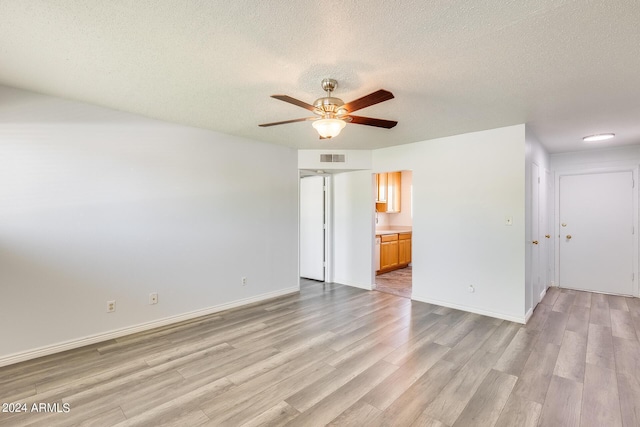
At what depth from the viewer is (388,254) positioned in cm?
660

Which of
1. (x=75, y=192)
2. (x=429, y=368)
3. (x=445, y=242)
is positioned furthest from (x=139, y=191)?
(x=445, y=242)

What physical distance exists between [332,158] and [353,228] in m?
1.32

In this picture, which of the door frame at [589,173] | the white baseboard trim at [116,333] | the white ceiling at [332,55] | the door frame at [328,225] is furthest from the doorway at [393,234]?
the white ceiling at [332,55]

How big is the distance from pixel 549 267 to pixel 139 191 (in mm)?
6541

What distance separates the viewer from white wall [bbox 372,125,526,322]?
3615 millimetres

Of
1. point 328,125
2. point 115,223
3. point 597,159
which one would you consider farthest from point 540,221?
point 115,223

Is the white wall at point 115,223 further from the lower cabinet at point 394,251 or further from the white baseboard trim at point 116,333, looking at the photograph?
the lower cabinet at point 394,251

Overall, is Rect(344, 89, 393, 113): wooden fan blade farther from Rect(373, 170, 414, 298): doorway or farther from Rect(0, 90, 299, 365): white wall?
Rect(373, 170, 414, 298): doorway

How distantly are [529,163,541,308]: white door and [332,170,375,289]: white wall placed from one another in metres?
2.27

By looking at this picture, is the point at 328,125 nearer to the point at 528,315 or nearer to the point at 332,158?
the point at 332,158

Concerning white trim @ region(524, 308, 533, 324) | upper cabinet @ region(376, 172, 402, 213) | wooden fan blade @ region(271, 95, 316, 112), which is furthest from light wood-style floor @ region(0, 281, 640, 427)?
upper cabinet @ region(376, 172, 402, 213)

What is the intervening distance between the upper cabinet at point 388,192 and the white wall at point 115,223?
137 inches

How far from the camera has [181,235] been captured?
365cm

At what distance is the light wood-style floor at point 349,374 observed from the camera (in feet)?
6.37
